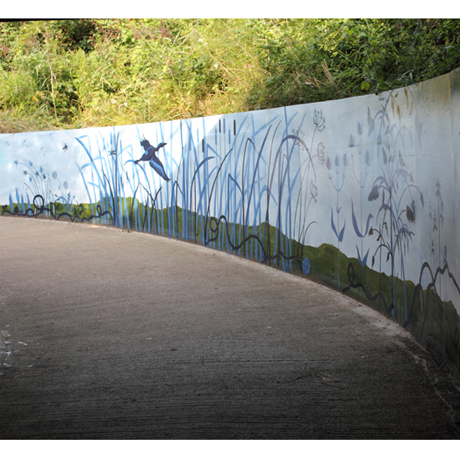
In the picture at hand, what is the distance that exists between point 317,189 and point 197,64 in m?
8.00

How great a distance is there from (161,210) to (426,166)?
6383mm

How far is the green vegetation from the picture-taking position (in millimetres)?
7719

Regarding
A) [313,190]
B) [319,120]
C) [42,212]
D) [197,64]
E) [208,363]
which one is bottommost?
[208,363]

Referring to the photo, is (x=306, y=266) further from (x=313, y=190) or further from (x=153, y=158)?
(x=153, y=158)

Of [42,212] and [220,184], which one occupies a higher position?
[220,184]

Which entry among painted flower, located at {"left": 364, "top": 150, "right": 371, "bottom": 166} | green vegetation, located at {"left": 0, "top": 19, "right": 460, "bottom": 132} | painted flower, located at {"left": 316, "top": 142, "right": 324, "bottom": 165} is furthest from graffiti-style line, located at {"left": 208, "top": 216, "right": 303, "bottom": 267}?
green vegetation, located at {"left": 0, "top": 19, "right": 460, "bottom": 132}

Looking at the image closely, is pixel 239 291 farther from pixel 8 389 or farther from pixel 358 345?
pixel 8 389

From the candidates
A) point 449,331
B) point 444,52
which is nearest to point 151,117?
point 444,52

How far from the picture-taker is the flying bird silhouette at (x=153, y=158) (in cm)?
948

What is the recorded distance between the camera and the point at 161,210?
964cm

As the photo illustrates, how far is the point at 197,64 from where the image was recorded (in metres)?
12.9

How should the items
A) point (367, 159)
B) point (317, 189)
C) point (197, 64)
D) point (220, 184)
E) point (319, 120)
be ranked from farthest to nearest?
point (197, 64), point (220, 184), point (317, 189), point (319, 120), point (367, 159)

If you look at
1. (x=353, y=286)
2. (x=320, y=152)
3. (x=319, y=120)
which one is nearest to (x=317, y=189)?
(x=320, y=152)

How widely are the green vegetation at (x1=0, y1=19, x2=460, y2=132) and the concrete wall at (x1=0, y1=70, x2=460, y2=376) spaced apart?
1.14m
